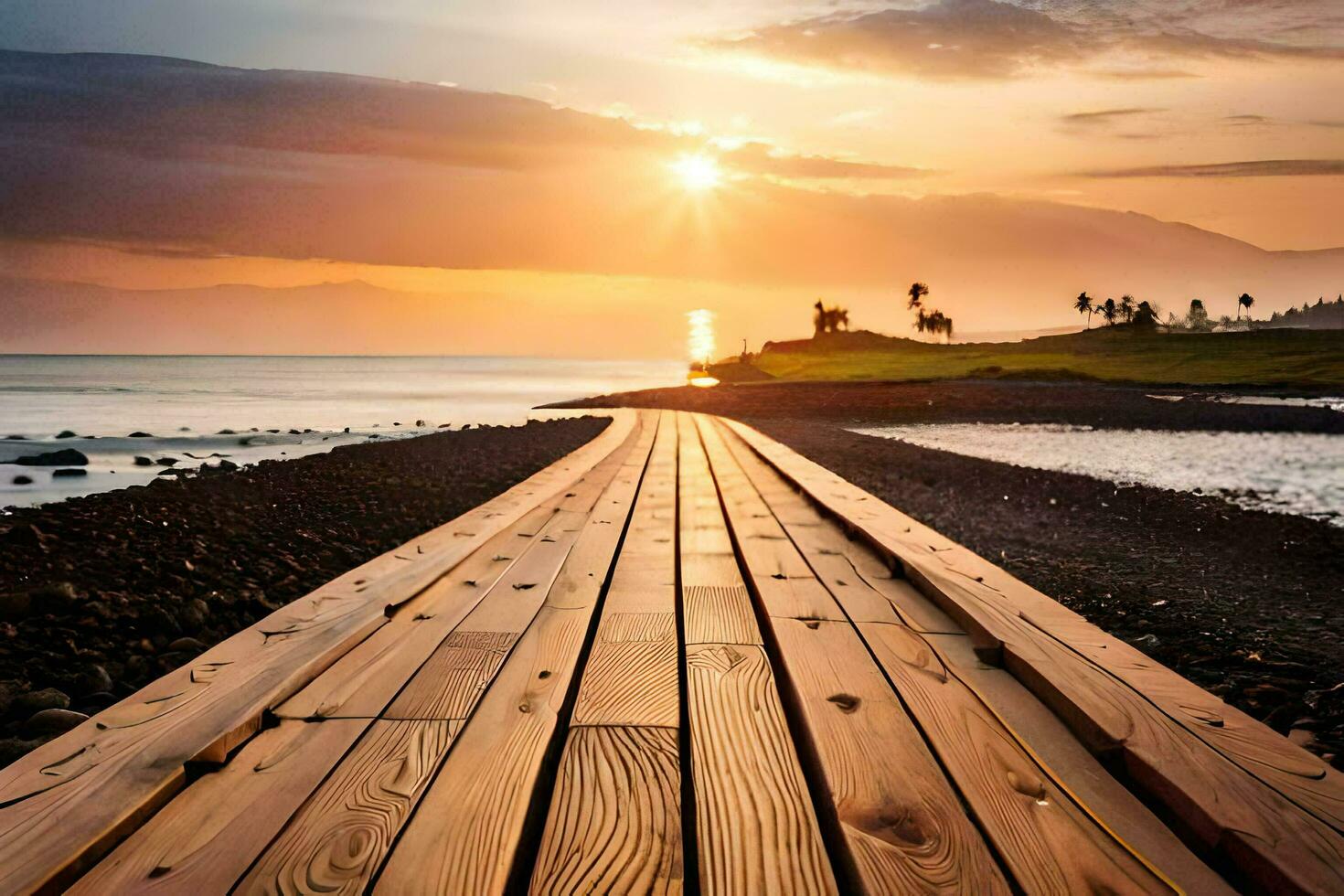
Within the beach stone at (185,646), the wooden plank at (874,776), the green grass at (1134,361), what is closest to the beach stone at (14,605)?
the beach stone at (185,646)

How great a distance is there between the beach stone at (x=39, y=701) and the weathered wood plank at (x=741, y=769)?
7.28 ft

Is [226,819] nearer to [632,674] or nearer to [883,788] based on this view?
[632,674]

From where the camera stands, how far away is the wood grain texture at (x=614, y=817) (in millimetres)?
1290

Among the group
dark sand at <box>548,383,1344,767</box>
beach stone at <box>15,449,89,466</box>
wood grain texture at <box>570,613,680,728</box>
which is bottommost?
dark sand at <box>548,383,1344,767</box>

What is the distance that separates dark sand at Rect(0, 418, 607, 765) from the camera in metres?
3.34

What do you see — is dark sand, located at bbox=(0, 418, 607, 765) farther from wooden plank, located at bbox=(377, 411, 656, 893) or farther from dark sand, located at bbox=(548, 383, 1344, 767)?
dark sand, located at bbox=(548, 383, 1344, 767)

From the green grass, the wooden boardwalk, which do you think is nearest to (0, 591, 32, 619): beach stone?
the wooden boardwalk

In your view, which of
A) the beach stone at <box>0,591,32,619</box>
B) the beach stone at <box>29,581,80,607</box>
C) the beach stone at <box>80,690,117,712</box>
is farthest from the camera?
the beach stone at <box>29,581,80,607</box>

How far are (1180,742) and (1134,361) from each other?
58.0 metres

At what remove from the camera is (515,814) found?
1435 millimetres

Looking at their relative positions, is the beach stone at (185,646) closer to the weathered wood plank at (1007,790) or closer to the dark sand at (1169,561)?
the weathered wood plank at (1007,790)

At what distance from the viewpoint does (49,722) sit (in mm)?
2691

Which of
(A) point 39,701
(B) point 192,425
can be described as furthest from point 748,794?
(B) point 192,425

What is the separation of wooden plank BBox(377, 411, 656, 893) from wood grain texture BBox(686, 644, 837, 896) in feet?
1.04
